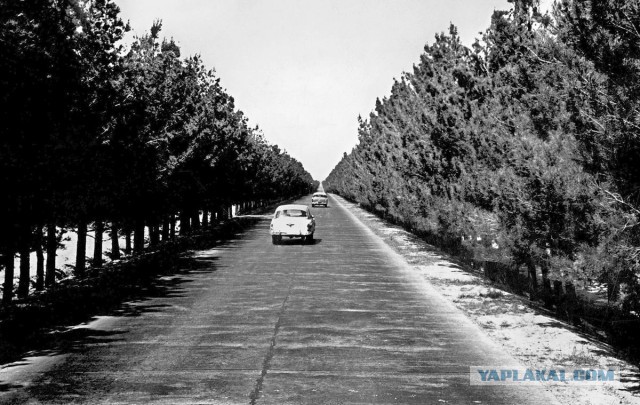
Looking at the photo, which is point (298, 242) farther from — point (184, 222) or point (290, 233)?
point (184, 222)

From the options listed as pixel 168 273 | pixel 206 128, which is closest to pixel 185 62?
pixel 206 128

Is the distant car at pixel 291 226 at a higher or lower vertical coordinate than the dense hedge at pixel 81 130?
lower

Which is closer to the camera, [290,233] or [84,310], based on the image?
[84,310]

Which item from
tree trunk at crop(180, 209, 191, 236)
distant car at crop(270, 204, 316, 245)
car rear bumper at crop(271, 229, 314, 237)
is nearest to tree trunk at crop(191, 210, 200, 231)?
tree trunk at crop(180, 209, 191, 236)

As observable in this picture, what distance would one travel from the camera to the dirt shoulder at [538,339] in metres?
7.73

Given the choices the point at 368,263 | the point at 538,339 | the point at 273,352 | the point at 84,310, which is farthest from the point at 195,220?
the point at 538,339

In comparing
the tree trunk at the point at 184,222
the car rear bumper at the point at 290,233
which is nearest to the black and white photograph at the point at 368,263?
the car rear bumper at the point at 290,233

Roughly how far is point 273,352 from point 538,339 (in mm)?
4450

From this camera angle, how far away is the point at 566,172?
1038cm

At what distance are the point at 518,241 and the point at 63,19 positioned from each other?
10920mm

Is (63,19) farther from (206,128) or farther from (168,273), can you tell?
(206,128)

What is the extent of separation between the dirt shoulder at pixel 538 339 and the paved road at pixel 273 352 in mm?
367

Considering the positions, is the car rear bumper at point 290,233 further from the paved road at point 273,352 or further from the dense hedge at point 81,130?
the paved road at point 273,352

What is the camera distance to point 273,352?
9.48 meters
